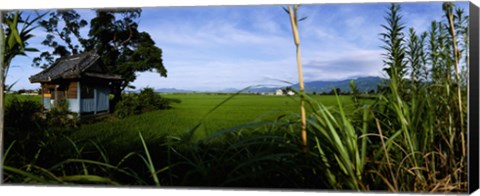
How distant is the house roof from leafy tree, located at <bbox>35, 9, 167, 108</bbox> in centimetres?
4

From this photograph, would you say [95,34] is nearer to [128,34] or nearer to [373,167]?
[128,34]

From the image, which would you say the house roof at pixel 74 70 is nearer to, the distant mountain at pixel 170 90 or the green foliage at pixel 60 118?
the green foliage at pixel 60 118

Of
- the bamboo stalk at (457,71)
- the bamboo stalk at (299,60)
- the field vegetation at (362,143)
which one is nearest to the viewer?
the bamboo stalk at (299,60)

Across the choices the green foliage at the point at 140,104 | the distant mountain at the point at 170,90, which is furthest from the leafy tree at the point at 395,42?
the green foliage at the point at 140,104

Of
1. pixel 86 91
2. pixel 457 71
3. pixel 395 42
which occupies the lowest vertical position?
pixel 86 91

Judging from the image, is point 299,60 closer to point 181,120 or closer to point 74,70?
point 181,120

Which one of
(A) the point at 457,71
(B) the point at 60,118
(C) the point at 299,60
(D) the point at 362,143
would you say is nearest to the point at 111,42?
(B) the point at 60,118

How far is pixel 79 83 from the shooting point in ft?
12.7

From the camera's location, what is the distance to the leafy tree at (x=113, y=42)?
3.70 metres

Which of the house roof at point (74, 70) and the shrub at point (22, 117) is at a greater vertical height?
the house roof at point (74, 70)

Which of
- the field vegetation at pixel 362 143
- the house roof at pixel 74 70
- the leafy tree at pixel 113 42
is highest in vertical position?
the leafy tree at pixel 113 42

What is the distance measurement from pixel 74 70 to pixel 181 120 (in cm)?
94

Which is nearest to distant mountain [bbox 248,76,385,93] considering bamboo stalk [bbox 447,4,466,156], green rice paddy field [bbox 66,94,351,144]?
green rice paddy field [bbox 66,94,351,144]

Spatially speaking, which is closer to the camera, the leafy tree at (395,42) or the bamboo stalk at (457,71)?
the bamboo stalk at (457,71)
